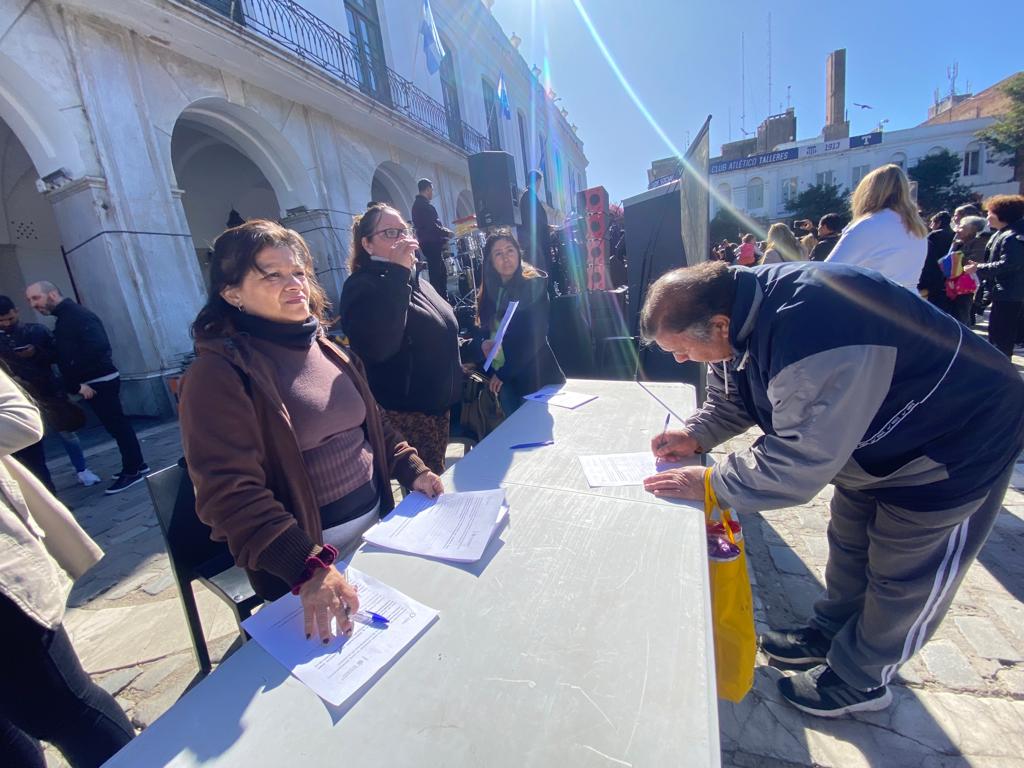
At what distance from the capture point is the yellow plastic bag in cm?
140

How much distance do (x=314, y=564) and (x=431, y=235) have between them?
6687 mm

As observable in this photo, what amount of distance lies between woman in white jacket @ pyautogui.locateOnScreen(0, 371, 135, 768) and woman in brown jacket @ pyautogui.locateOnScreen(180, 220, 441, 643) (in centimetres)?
41

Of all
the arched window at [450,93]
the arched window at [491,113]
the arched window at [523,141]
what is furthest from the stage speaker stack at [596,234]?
the arched window at [523,141]

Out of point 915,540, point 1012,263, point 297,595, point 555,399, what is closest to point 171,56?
point 555,399

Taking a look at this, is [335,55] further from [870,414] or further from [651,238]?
[870,414]

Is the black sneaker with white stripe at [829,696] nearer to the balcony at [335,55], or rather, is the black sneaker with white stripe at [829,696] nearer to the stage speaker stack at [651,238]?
the stage speaker stack at [651,238]

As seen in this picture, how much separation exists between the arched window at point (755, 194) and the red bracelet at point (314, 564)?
4526cm

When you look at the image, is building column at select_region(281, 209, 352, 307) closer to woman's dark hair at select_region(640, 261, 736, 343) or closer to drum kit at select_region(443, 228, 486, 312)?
drum kit at select_region(443, 228, 486, 312)

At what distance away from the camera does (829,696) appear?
61.6 inches

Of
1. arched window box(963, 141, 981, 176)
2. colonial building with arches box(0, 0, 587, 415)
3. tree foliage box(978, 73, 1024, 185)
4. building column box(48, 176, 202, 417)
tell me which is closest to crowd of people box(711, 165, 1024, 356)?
building column box(48, 176, 202, 417)

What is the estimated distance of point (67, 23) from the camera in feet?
16.5

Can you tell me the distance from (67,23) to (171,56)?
116 centimetres

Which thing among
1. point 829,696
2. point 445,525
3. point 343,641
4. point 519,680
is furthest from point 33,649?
point 829,696

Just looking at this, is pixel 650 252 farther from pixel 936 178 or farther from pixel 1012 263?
pixel 936 178
